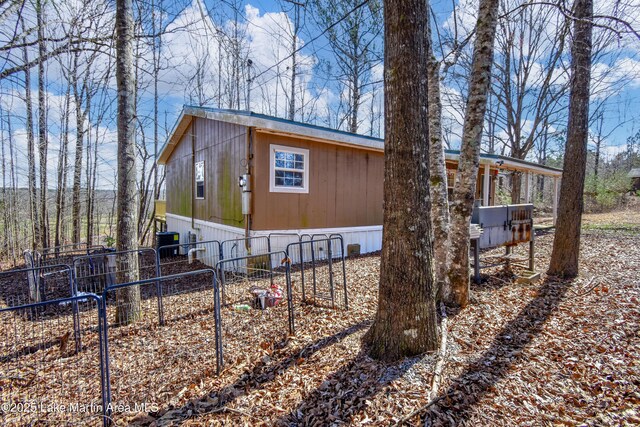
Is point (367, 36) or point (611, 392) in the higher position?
point (367, 36)

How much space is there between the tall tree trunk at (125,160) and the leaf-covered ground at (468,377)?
2.24m

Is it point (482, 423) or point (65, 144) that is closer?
point (482, 423)

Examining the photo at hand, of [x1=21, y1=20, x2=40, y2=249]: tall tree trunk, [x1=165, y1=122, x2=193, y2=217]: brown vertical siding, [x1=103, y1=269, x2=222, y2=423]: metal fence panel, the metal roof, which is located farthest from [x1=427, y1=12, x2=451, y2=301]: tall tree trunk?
[x1=21, y1=20, x2=40, y2=249]: tall tree trunk

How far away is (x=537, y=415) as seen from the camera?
225cm

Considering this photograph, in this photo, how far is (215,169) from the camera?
9117 mm

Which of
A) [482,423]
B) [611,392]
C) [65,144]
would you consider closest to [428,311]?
[482,423]

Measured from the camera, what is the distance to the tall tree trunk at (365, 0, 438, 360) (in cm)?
288

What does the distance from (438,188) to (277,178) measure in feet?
13.8

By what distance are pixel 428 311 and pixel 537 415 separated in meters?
1.06

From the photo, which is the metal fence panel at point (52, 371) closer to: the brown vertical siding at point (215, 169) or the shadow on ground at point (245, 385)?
the shadow on ground at point (245, 385)

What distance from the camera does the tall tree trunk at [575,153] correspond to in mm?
5289

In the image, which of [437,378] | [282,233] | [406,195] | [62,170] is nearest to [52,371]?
[437,378]

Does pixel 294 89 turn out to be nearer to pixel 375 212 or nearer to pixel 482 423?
pixel 375 212

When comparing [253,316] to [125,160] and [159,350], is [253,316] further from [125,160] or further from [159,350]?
[125,160]
